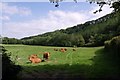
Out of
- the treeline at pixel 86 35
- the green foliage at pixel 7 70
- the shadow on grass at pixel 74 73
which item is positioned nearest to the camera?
the green foliage at pixel 7 70

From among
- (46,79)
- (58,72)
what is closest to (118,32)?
(58,72)

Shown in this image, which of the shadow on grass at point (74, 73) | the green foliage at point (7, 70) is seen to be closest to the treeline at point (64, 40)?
the shadow on grass at point (74, 73)

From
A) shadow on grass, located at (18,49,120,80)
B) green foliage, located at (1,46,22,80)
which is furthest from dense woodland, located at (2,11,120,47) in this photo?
green foliage, located at (1,46,22,80)

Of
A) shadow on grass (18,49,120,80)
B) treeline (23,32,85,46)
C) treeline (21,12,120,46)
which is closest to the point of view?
shadow on grass (18,49,120,80)

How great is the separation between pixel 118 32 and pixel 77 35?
9.60 metres

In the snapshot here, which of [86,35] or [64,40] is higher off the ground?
[86,35]

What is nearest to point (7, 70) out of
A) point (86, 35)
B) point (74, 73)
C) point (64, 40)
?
point (74, 73)

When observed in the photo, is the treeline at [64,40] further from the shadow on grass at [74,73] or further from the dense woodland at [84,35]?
the shadow on grass at [74,73]

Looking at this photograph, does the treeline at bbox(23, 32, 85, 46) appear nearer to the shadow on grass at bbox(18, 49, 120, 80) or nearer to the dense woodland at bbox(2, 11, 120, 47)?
the dense woodland at bbox(2, 11, 120, 47)

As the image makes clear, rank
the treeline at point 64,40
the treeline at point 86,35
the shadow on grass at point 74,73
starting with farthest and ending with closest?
1. the treeline at point 64,40
2. the treeline at point 86,35
3. the shadow on grass at point 74,73

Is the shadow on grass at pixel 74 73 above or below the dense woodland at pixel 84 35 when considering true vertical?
below

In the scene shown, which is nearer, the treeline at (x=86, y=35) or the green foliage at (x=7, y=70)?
the green foliage at (x=7, y=70)

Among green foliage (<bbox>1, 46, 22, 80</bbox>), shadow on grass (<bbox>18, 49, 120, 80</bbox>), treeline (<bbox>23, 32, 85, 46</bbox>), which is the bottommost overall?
shadow on grass (<bbox>18, 49, 120, 80</bbox>)

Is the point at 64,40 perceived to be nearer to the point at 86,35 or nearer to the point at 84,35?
the point at 84,35
